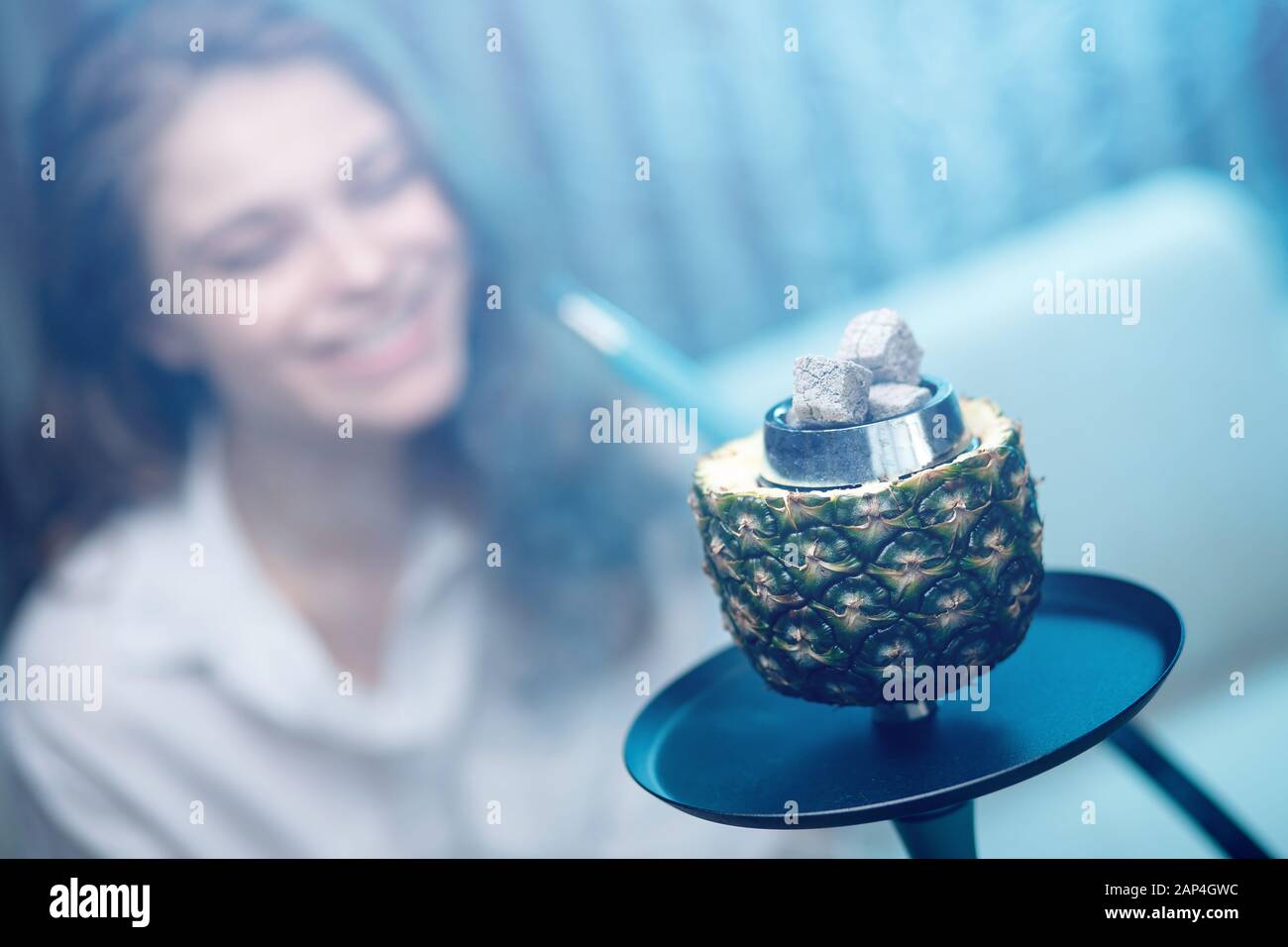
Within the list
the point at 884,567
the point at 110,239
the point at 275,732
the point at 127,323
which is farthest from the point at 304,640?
the point at 884,567

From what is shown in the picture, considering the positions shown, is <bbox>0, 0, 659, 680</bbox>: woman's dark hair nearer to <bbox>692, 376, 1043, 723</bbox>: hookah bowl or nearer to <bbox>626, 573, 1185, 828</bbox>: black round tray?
<bbox>626, 573, 1185, 828</bbox>: black round tray

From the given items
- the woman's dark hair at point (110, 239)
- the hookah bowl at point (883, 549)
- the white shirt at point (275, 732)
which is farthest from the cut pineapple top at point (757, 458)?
the woman's dark hair at point (110, 239)

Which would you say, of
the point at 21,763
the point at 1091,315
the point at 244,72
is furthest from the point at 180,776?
the point at 1091,315

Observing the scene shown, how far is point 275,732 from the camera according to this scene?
5.74 feet

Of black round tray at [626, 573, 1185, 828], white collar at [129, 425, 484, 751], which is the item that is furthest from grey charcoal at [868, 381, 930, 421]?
white collar at [129, 425, 484, 751]

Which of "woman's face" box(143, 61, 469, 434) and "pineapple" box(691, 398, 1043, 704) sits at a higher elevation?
"woman's face" box(143, 61, 469, 434)

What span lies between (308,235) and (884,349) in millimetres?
1232

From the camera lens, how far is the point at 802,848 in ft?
5.55

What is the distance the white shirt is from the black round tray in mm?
910

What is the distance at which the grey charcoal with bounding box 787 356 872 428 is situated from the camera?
0.69 m

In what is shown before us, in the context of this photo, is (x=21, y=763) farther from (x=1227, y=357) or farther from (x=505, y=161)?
(x=1227, y=357)

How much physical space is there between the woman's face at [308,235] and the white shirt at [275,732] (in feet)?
0.95

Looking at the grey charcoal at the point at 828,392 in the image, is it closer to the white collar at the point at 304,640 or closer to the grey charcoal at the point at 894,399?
the grey charcoal at the point at 894,399

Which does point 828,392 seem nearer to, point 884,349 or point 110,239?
point 884,349
